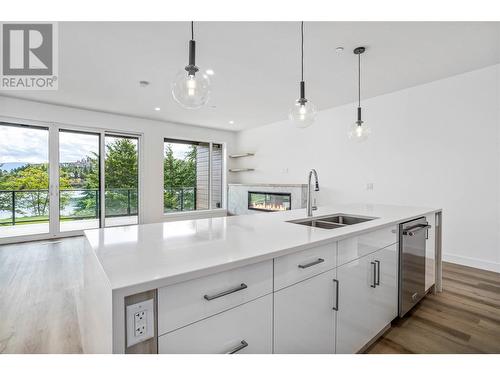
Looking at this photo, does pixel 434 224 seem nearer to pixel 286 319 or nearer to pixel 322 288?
pixel 322 288

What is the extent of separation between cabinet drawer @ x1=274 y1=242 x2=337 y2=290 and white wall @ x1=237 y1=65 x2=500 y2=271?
316 cm

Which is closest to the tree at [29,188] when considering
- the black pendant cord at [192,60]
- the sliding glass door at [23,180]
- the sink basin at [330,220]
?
the sliding glass door at [23,180]

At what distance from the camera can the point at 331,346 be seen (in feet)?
4.55

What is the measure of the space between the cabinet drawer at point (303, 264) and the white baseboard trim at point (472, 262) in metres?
3.16

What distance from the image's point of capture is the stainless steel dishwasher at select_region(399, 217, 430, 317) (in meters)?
1.97

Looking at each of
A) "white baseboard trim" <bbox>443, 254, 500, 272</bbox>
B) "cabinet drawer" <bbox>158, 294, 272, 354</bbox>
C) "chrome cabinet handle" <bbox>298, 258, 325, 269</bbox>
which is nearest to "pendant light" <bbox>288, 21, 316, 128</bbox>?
"chrome cabinet handle" <bbox>298, 258, 325, 269</bbox>

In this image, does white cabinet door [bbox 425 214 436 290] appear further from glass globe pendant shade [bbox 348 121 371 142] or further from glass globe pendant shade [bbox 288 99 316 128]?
glass globe pendant shade [bbox 288 99 316 128]

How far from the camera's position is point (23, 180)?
4.64m

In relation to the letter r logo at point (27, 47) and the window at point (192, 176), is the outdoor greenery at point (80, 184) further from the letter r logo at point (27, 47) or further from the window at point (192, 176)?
the letter r logo at point (27, 47)

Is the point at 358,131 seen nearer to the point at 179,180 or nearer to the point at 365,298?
the point at 365,298

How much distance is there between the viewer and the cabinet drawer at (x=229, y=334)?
846mm

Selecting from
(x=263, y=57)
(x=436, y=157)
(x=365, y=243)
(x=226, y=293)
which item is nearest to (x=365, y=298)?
(x=365, y=243)

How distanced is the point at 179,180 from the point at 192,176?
421mm
